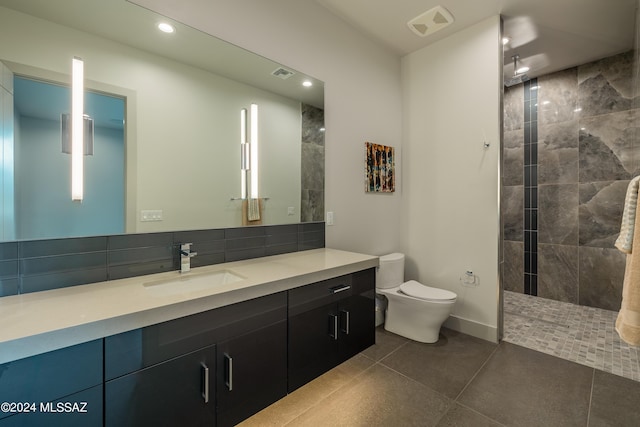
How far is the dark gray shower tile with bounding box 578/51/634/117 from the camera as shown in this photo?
2850mm

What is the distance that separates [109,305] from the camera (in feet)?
3.41

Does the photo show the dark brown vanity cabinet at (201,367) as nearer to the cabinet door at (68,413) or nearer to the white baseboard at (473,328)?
the cabinet door at (68,413)

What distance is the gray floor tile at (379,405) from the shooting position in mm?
1457

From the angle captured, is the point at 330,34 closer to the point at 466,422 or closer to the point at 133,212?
the point at 133,212

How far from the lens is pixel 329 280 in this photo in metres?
1.71

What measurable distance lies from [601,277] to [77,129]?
4.64 m

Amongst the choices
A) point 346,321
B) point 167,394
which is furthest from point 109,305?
point 346,321

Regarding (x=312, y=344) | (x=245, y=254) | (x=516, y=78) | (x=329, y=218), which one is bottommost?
(x=312, y=344)

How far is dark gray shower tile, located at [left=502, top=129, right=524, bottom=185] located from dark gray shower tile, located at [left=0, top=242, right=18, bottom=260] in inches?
172

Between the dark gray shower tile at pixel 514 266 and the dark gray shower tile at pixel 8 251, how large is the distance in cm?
449

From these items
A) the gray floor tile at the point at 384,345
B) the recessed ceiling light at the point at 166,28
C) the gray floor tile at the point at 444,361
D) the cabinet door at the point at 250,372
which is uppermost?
the recessed ceiling light at the point at 166,28

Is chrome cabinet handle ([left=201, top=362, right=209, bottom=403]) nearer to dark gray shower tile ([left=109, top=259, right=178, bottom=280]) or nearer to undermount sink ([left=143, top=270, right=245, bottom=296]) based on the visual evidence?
undermount sink ([left=143, top=270, right=245, bottom=296])

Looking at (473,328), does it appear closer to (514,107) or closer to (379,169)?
(379,169)

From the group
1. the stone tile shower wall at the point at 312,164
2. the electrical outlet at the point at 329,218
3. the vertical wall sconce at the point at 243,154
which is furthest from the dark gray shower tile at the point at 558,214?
the vertical wall sconce at the point at 243,154
